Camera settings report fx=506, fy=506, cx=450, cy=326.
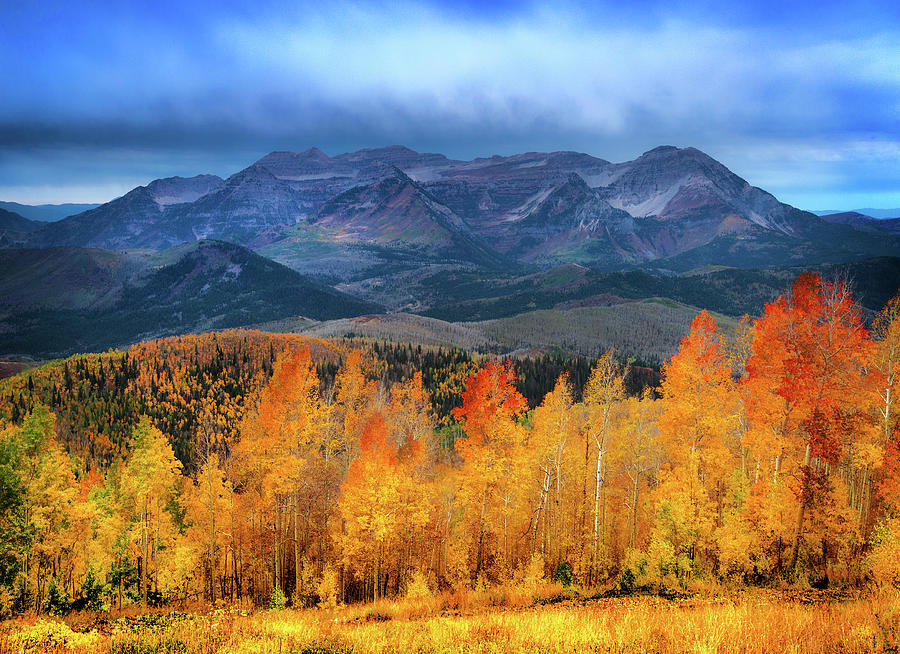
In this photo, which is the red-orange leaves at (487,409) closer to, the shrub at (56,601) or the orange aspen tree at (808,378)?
the orange aspen tree at (808,378)

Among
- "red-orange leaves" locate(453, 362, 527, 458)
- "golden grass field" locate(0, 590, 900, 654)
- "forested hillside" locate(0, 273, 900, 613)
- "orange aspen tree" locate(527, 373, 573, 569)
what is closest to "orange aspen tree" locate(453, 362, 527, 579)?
"red-orange leaves" locate(453, 362, 527, 458)

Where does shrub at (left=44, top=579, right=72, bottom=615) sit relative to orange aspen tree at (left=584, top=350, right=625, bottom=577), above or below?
below

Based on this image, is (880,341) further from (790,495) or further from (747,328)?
(790,495)

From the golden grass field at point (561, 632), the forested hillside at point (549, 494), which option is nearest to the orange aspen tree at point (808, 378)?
the forested hillside at point (549, 494)

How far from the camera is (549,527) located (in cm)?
3784

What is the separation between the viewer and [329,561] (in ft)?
138

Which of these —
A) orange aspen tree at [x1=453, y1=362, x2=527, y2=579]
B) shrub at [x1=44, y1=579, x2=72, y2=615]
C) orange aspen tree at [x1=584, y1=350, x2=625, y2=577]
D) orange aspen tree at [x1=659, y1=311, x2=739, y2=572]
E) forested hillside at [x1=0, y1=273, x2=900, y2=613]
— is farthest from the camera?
orange aspen tree at [x1=453, y1=362, x2=527, y2=579]

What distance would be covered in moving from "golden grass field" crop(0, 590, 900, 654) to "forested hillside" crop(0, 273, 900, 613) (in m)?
8.93

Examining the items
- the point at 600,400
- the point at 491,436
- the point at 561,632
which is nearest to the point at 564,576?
the point at 491,436

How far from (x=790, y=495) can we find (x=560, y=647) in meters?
20.2

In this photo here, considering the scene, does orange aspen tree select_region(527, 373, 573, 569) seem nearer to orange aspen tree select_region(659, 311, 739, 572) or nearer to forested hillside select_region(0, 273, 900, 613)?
forested hillside select_region(0, 273, 900, 613)

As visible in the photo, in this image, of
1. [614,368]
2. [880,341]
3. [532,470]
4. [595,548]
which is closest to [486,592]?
[595,548]

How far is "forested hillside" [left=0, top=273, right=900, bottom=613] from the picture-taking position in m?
26.5

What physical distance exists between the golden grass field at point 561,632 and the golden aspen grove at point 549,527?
11 centimetres
